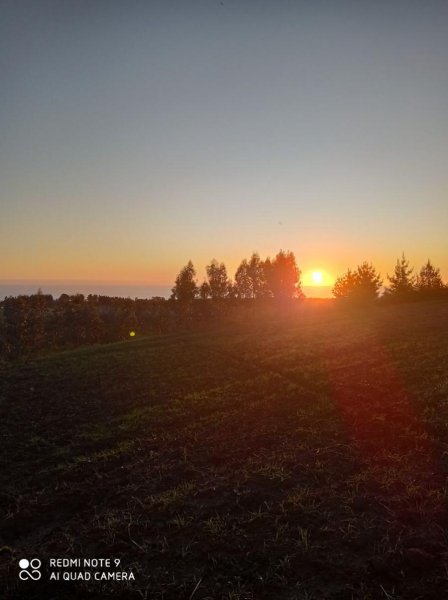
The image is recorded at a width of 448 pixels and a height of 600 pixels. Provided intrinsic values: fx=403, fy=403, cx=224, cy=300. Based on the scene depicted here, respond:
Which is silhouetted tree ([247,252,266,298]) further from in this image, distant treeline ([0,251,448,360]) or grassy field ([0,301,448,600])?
grassy field ([0,301,448,600])

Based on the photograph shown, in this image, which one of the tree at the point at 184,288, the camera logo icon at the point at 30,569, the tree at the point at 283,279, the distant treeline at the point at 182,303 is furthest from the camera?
the tree at the point at 283,279

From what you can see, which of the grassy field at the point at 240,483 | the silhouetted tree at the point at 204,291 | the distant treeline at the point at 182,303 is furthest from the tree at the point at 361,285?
the grassy field at the point at 240,483

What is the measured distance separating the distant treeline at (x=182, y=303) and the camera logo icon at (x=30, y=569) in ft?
106

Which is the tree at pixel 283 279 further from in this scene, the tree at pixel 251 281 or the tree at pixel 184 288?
the tree at pixel 184 288

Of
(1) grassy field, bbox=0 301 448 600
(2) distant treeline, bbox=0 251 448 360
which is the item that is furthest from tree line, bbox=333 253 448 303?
(1) grassy field, bbox=0 301 448 600

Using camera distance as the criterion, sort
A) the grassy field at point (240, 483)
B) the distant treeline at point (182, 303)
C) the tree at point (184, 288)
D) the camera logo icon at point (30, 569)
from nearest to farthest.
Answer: the grassy field at point (240, 483), the camera logo icon at point (30, 569), the distant treeline at point (182, 303), the tree at point (184, 288)

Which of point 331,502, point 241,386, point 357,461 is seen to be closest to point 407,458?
point 357,461

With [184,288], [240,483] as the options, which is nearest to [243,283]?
[184,288]

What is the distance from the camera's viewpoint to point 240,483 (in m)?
9.42

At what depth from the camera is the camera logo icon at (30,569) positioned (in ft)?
22.8

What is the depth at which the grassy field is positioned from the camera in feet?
21.1

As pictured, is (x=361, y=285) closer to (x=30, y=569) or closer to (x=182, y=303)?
(x=182, y=303)

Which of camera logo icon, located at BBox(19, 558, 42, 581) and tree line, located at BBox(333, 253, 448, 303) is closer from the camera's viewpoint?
camera logo icon, located at BBox(19, 558, 42, 581)

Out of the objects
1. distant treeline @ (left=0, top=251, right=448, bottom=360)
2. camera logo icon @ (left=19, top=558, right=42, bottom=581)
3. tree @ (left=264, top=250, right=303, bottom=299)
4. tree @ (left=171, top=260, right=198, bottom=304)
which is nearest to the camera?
camera logo icon @ (left=19, top=558, right=42, bottom=581)
